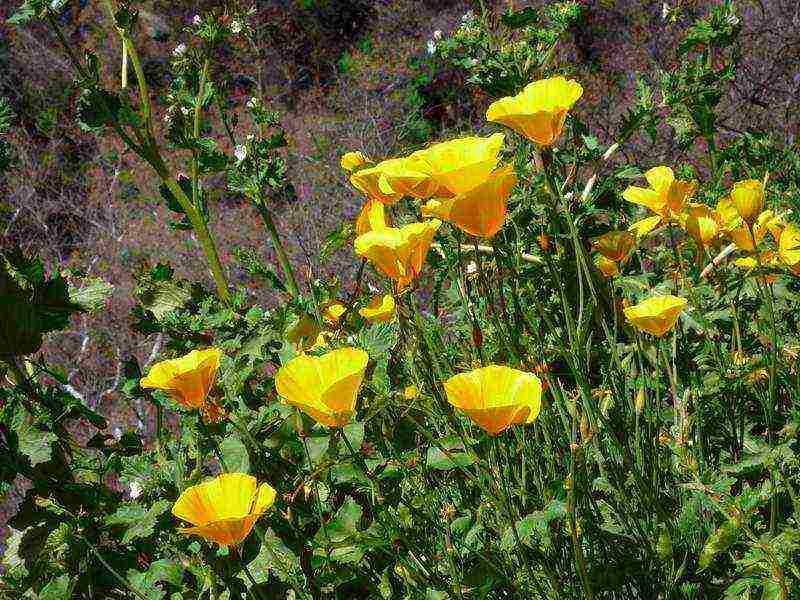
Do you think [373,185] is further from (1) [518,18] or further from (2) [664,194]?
(1) [518,18]

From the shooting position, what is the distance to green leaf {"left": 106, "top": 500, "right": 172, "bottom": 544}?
1.25 m

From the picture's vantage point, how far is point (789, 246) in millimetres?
1291

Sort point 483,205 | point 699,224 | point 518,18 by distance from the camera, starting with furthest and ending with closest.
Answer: point 518,18, point 699,224, point 483,205

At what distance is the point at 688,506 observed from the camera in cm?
118

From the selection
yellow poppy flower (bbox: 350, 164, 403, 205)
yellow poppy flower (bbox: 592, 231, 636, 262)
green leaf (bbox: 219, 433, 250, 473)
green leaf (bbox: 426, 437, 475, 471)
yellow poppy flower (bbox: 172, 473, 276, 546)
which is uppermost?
yellow poppy flower (bbox: 350, 164, 403, 205)

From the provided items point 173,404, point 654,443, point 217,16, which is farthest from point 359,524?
point 217,16

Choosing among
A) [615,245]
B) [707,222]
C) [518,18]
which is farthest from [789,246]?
[518,18]

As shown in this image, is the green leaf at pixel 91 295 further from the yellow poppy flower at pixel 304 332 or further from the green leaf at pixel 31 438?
the yellow poppy flower at pixel 304 332

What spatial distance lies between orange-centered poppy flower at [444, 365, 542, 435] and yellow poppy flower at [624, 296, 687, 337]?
22cm

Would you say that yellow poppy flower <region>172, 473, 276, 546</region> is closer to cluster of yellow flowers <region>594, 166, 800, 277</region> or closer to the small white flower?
the small white flower

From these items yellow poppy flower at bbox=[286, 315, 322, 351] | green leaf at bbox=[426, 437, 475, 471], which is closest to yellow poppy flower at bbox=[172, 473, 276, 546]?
green leaf at bbox=[426, 437, 475, 471]

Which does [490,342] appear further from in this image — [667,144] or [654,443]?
[667,144]

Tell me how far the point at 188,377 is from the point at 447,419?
0.35 meters

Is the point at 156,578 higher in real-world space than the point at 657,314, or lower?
lower
